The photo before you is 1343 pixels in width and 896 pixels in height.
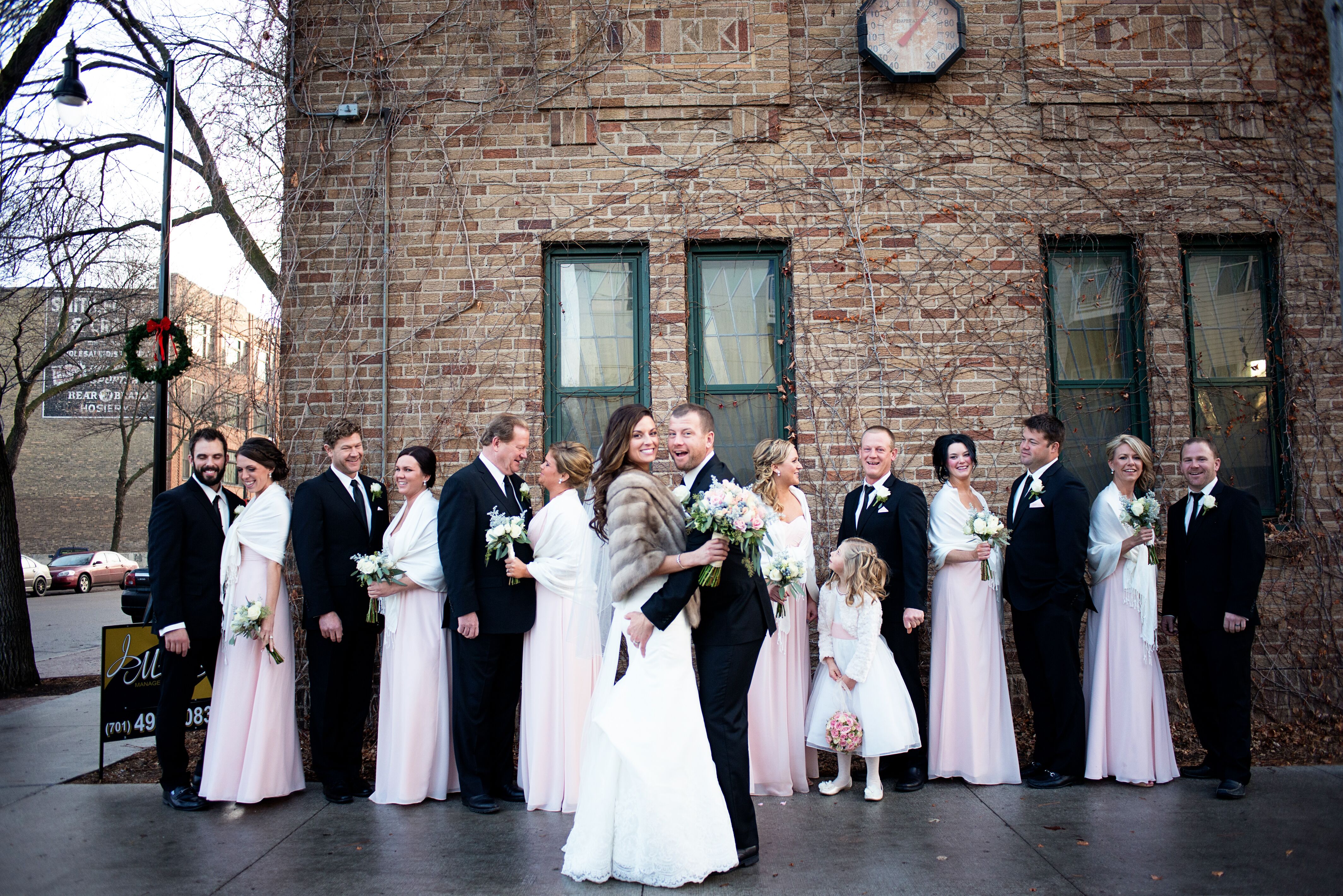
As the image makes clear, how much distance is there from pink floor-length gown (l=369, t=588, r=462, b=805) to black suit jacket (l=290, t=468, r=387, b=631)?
33cm

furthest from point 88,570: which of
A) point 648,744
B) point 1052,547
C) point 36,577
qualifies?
point 1052,547

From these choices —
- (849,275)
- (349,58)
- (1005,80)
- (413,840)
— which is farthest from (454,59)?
(413,840)

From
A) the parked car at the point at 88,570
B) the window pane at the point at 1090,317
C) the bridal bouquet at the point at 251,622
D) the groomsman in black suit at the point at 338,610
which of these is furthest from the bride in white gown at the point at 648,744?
the parked car at the point at 88,570

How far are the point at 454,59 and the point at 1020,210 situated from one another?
4743 millimetres

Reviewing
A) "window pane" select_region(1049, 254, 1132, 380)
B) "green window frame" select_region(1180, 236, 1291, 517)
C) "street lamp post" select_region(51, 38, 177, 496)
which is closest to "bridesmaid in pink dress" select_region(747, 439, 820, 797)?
"window pane" select_region(1049, 254, 1132, 380)

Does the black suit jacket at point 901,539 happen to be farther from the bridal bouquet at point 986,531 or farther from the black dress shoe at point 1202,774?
the black dress shoe at point 1202,774

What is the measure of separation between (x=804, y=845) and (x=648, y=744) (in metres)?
1.18

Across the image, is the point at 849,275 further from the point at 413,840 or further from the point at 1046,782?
the point at 413,840

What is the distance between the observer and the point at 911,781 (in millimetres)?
5785

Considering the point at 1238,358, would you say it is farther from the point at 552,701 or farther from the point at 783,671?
the point at 552,701

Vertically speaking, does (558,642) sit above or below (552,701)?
above

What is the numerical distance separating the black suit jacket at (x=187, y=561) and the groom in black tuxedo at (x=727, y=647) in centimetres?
304

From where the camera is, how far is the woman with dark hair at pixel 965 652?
589 cm

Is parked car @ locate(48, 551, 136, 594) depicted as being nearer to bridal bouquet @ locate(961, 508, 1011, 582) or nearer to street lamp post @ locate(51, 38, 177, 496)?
street lamp post @ locate(51, 38, 177, 496)
